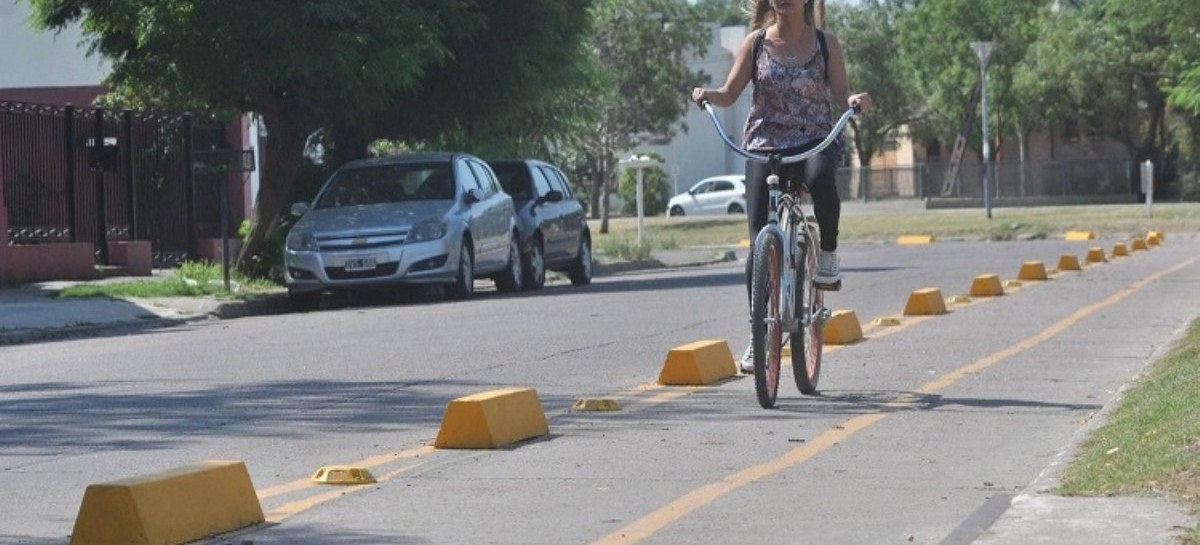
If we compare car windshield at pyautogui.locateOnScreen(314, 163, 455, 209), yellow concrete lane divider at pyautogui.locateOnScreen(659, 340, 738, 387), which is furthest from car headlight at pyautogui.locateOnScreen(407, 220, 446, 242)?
yellow concrete lane divider at pyautogui.locateOnScreen(659, 340, 738, 387)

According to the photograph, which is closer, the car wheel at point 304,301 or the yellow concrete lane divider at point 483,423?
the yellow concrete lane divider at point 483,423

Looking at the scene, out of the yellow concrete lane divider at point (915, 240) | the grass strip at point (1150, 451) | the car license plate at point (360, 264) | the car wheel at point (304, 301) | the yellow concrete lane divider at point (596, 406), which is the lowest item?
the yellow concrete lane divider at point (915, 240)

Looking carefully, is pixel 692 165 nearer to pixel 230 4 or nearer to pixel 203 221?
pixel 203 221

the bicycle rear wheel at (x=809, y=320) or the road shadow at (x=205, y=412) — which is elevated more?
the bicycle rear wheel at (x=809, y=320)

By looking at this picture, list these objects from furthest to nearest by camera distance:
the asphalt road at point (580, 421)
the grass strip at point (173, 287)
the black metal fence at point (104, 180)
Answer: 1. the black metal fence at point (104, 180)
2. the grass strip at point (173, 287)
3. the asphalt road at point (580, 421)

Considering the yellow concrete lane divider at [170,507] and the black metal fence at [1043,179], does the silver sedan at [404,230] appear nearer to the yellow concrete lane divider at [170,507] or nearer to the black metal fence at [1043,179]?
the yellow concrete lane divider at [170,507]

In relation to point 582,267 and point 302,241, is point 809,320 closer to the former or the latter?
point 302,241

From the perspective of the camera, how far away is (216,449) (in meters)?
9.45

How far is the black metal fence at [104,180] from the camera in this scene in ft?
82.9

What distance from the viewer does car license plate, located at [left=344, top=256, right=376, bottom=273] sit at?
72.2 ft

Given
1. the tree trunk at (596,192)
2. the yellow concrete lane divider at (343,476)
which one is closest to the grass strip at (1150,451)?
the yellow concrete lane divider at (343,476)

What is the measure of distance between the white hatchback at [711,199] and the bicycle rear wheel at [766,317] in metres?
58.8

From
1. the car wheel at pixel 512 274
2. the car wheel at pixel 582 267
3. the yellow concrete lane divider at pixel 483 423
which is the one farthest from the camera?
the car wheel at pixel 582 267

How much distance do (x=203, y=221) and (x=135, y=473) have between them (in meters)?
22.3
